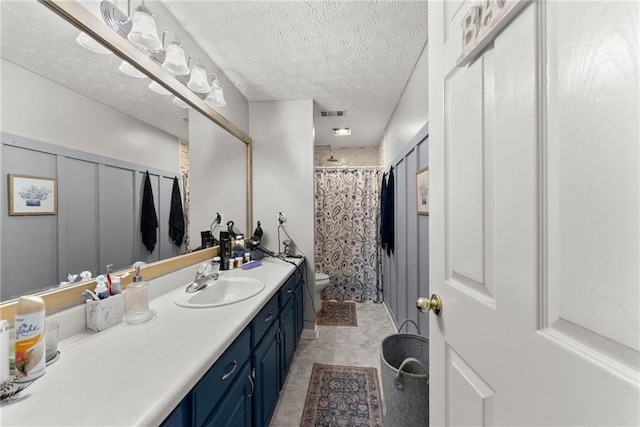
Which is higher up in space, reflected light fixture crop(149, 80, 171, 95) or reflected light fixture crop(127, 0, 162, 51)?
reflected light fixture crop(127, 0, 162, 51)

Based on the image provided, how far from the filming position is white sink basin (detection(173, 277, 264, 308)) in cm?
134

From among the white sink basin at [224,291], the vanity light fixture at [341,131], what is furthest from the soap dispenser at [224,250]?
the vanity light fixture at [341,131]

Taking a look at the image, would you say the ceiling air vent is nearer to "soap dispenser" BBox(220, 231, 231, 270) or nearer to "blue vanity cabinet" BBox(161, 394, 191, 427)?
"soap dispenser" BBox(220, 231, 231, 270)

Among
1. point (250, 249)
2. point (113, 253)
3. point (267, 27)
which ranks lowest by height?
point (250, 249)

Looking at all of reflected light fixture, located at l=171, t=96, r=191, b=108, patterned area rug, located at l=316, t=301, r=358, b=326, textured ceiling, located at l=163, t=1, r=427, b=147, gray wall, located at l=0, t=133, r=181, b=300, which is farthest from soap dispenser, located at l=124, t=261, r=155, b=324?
patterned area rug, located at l=316, t=301, r=358, b=326

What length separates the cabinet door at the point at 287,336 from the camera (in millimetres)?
1663

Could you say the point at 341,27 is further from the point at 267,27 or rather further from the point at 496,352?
the point at 496,352

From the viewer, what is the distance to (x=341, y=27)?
155 centimetres

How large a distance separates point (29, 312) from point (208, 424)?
588mm

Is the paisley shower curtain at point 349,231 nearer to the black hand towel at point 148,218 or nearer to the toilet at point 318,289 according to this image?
the toilet at point 318,289

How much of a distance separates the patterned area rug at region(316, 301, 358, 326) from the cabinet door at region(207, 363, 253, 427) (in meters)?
1.76

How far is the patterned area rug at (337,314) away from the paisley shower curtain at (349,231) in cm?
15

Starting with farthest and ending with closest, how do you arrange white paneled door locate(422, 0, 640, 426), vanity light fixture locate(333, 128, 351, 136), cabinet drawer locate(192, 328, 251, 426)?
1. vanity light fixture locate(333, 128, 351, 136)
2. cabinet drawer locate(192, 328, 251, 426)
3. white paneled door locate(422, 0, 640, 426)

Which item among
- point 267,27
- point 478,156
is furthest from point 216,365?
point 267,27
